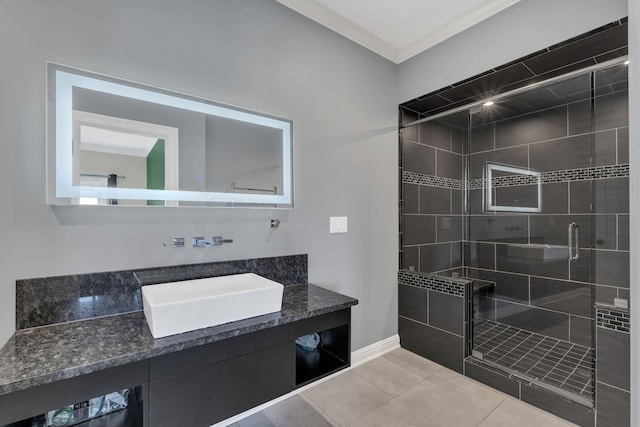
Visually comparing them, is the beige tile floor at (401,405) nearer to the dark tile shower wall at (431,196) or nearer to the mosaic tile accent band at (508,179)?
the dark tile shower wall at (431,196)

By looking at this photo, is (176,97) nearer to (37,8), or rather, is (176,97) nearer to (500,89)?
(37,8)

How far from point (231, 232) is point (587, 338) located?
2863 mm

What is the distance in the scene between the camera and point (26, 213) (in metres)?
1.33

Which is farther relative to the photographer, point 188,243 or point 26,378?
point 188,243

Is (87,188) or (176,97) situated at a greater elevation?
(176,97)

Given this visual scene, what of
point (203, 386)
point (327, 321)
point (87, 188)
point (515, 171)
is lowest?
point (203, 386)

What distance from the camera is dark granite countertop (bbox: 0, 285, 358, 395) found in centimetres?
98

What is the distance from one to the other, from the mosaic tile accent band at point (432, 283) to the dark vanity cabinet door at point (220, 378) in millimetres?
1600

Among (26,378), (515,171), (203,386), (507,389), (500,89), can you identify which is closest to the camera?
(26,378)

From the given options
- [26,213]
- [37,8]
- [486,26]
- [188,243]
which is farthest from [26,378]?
[486,26]

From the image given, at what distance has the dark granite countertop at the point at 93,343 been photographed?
0.98m

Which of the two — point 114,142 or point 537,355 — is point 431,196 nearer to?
point 537,355

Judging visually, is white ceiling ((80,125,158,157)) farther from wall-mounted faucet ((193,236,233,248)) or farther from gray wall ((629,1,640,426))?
→ gray wall ((629,1,640,426))

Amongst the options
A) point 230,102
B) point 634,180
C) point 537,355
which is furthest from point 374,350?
point 634,180
